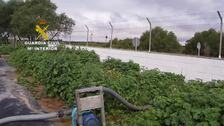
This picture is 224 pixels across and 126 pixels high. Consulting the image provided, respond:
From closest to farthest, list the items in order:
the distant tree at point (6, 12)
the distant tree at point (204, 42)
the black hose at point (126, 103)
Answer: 1. the black hose at point (126, 103)
2. the distant tree at point (204, 42)
3. the distant tree at point (6, 12)

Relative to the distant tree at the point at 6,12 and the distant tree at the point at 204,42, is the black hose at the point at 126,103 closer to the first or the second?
the distant tree at the point at 204,42

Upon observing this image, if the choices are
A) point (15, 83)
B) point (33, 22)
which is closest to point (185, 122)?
point (15, 83)

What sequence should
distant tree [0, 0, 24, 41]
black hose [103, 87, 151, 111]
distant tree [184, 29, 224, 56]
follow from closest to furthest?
black hose [103, 87, 151, 111], distant tree [184, 29, 224, 56], distant tree [0, 0, 24, 41]

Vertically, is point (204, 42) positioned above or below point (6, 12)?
below

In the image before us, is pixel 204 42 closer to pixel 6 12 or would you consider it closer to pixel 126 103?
pixel 126 103

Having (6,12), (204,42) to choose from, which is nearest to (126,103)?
(204,42)

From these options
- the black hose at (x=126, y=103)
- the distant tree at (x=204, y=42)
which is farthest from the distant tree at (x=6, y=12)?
the black hose at (x=126, y=103)

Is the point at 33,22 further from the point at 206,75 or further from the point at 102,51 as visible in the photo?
the point at 206,75

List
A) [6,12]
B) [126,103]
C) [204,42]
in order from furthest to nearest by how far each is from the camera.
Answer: [6,12]
[204,42]
[126,103]

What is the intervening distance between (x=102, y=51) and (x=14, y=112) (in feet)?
35.6

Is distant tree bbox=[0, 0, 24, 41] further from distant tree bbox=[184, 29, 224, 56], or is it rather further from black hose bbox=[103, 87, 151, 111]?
black hose bbox=[103, 87, 151, 111]

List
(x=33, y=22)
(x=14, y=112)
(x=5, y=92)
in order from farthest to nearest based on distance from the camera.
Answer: (x=33, y=22), (x=5, y=92), (x=14, y=112)

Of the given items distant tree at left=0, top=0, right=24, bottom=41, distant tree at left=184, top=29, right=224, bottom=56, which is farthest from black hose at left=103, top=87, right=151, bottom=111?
distant tree at left=0, top=0, right=24, bottom=41

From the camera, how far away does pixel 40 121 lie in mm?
8344
